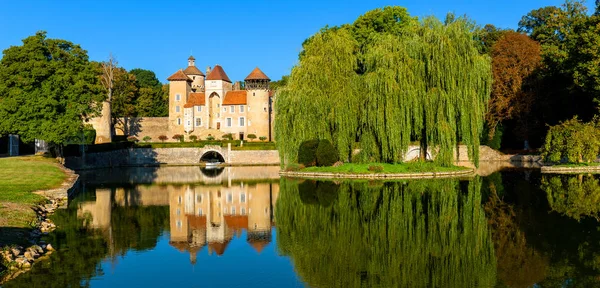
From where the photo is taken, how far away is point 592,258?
Result: 10258 millimetres

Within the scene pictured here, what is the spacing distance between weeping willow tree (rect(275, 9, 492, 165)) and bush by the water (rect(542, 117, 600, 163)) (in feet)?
23.1

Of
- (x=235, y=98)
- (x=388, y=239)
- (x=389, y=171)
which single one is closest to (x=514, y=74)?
(x=389, y=171)

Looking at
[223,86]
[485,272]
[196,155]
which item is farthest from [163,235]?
[223,86]

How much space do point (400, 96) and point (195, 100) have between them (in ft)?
125

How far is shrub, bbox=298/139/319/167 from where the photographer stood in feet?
101

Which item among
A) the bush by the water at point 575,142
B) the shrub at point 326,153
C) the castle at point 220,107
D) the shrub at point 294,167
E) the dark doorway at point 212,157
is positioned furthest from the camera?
the castle at point 220,107

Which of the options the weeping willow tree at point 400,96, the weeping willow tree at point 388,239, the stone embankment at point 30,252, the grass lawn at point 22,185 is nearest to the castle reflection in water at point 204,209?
the weeping willow tree at point 388,239

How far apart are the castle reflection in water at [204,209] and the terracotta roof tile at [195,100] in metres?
33.3

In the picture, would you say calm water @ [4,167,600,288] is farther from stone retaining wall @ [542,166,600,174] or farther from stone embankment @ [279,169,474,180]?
stone retaining wall @ [542,166,600,174]

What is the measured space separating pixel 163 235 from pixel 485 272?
8.02 m

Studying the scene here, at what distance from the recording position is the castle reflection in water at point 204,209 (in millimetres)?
13578

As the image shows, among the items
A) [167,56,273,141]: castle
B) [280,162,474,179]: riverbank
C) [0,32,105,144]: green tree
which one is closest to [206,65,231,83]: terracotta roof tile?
[167,56,273,141]: castle

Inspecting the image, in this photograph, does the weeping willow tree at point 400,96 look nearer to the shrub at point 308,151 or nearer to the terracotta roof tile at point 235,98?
the shrub at point 308,151

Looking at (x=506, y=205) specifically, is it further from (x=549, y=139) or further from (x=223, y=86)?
(x=223, y=86)
